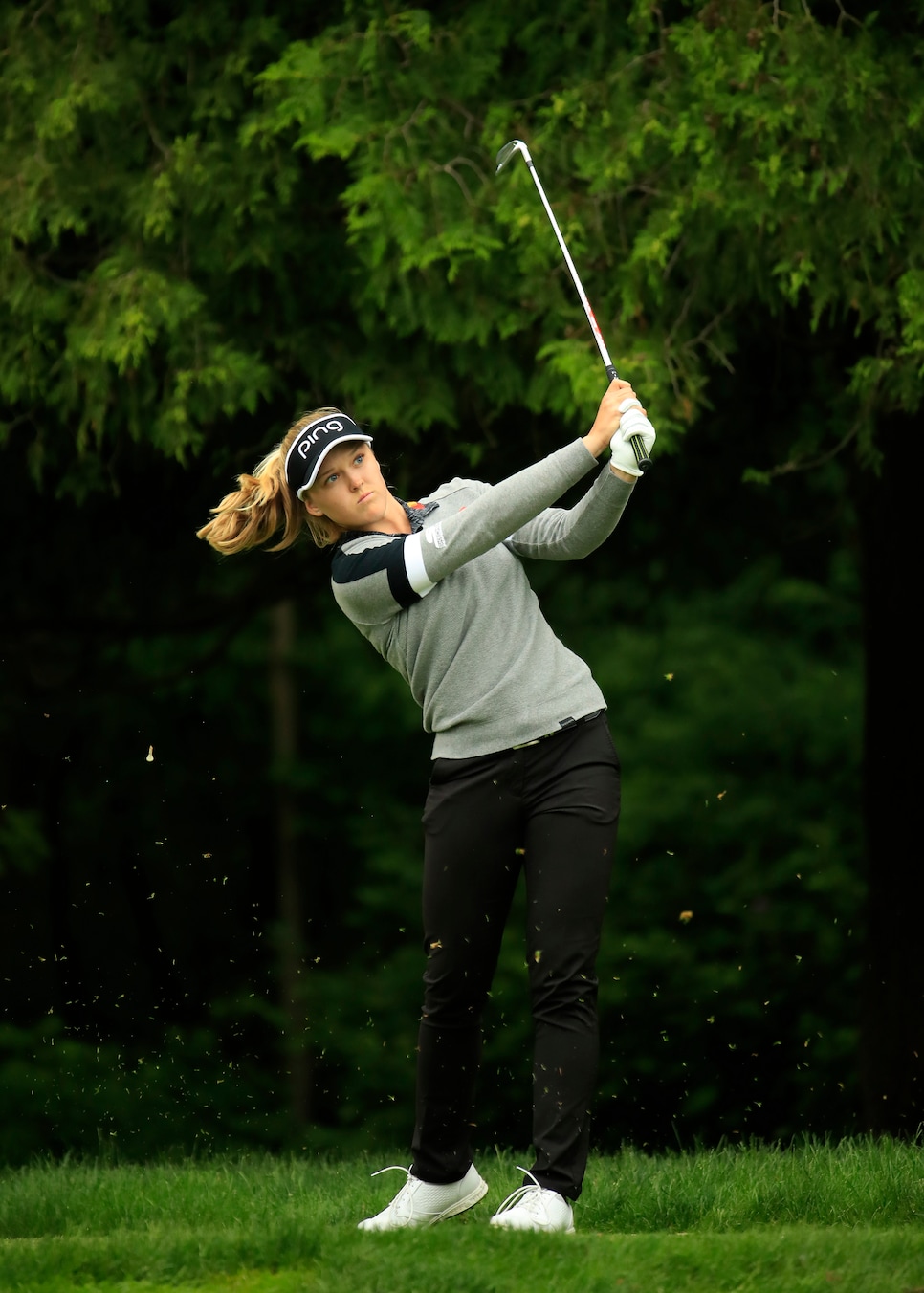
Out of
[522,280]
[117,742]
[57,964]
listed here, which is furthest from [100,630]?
[522,280]

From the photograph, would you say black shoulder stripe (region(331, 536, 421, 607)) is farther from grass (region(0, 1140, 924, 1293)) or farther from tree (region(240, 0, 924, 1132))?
tree (region(240, 0, 924, 1132))

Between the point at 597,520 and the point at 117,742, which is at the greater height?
the point at 597,520

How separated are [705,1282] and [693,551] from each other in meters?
6.95

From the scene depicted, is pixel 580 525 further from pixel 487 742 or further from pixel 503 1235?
pixel 503 1235

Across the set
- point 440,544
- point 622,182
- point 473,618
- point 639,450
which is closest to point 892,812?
point 622,182

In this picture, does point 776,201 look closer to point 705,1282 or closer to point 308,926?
point 705,1282

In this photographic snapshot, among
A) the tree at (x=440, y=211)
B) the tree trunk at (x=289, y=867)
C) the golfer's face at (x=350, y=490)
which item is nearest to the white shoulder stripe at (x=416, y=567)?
the golfer's face at (x=350, y=490)

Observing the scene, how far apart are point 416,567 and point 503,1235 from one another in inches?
60.8

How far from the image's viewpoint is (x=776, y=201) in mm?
5824

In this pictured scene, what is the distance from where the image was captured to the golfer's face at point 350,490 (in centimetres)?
440

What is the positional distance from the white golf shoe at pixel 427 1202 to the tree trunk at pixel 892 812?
139 inches

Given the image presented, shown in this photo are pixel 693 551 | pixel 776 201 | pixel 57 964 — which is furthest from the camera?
pixel 57 964

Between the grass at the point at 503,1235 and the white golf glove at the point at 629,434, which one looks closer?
the grass at the point at 503,1235

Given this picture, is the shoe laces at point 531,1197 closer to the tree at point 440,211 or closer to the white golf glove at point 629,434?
the white golf glove at point 629,434
